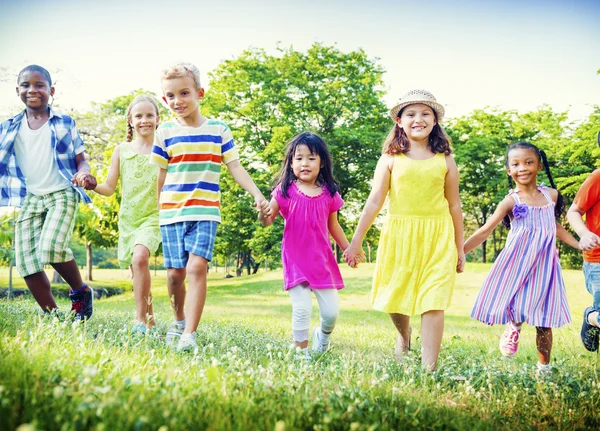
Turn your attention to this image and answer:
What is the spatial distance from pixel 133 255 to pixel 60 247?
805 millimetres

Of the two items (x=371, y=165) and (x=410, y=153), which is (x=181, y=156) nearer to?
(x=410, y=153)

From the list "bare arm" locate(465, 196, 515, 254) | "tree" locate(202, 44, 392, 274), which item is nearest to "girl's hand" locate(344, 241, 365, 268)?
"bare arm" locate(465, 196, 515, 254)

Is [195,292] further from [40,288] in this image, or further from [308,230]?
[40,288]

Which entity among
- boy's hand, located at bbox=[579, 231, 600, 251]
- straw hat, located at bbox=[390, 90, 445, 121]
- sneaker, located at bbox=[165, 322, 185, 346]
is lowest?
sneaker, located at bbox=[165, 322, 185, 346]

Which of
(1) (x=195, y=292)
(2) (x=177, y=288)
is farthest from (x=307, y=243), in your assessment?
(2) (x=177, y=288)

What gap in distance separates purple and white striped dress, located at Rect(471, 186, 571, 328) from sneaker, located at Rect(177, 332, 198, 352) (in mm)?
2734

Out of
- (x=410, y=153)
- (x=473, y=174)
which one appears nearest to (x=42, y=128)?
(x=410, y=153)

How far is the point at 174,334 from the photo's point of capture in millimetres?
5000

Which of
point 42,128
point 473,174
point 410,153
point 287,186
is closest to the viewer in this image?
point 410,153

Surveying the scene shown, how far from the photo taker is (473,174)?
33.8 metres

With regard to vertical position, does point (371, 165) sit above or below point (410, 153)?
above

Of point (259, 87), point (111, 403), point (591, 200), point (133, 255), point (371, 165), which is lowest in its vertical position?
point (111, 403)

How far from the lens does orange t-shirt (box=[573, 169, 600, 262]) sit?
5566 millimetres

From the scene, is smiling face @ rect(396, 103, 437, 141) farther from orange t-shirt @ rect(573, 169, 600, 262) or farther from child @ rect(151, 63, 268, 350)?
orange t-shirt @ rect(573, 169, 600, 262)
